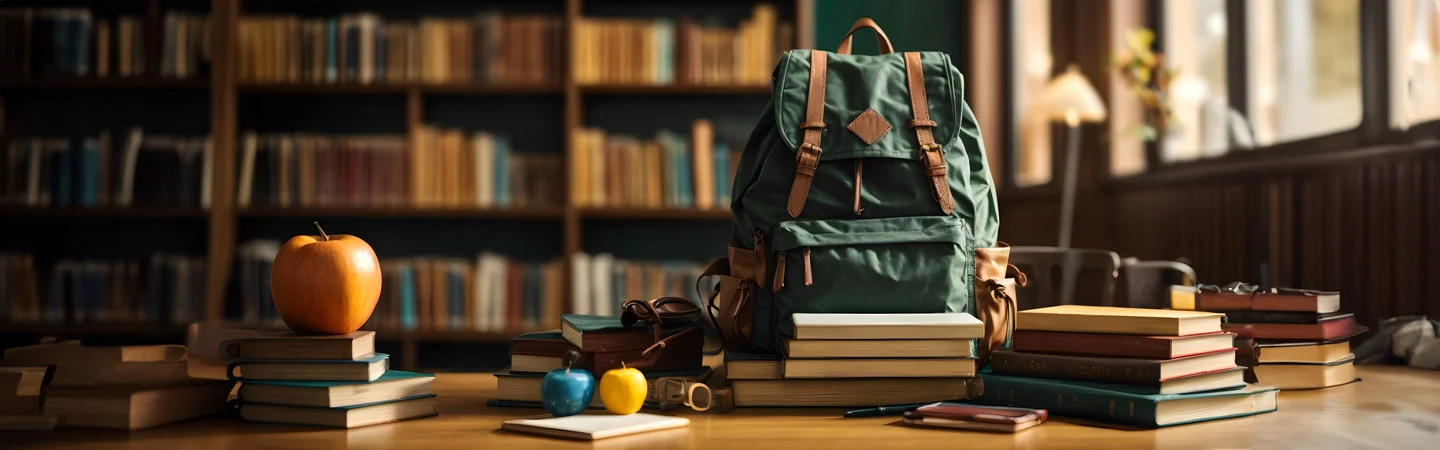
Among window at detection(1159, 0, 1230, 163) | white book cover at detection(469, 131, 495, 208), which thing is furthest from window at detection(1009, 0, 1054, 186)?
white book cover at detection(469, 131, 495, 208)

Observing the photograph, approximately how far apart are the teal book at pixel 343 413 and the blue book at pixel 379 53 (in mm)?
2661

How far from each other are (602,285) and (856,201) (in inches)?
94.7

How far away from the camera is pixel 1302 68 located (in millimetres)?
3004

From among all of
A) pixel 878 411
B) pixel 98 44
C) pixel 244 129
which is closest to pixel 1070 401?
pixel 878 411

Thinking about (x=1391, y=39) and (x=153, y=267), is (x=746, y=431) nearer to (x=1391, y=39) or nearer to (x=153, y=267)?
(x=1391, y=39)

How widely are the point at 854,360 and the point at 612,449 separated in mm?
327

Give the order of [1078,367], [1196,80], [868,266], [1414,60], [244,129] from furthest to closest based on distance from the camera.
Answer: [244,129], [1196,80], [1414,60], [868,266], [1078,367]

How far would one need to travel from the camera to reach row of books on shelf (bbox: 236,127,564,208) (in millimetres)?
3652

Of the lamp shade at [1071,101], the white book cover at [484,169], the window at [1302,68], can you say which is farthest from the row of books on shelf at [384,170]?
the window at [1302,68]

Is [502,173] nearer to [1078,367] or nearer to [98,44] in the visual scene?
[98,44]

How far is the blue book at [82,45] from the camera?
3658mm

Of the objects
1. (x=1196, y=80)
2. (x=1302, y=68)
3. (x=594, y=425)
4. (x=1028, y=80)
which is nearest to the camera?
(x=594, y=425)

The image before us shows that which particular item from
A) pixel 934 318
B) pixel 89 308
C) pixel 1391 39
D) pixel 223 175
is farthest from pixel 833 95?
pixel 89 308

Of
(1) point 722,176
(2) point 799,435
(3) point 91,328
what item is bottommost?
(3) point 91,328
